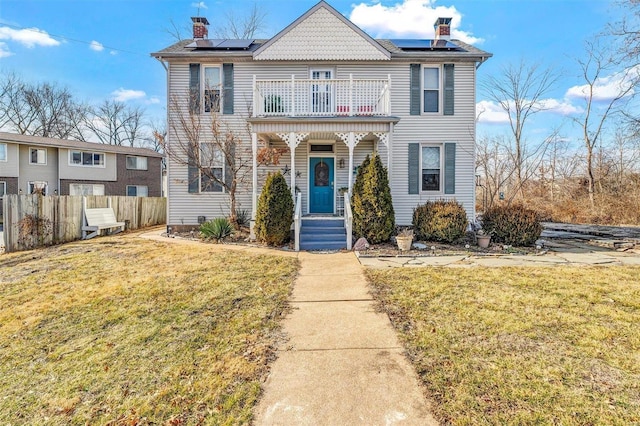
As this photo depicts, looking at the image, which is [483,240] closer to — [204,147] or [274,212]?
[274,212]

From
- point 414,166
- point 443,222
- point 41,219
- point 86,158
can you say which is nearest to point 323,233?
point 443,222

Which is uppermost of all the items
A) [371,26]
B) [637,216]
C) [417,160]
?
[371,26]

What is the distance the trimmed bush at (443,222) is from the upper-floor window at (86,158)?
24128 millimetres

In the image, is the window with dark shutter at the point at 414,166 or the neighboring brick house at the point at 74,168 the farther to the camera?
the neighboring brick house at the point at 74,168

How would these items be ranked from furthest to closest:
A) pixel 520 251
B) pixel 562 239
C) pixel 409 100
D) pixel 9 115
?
pixel 9 115 < pixel 409 100 < pixel 562 239 < pixel 520 251

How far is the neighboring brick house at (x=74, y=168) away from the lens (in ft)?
67.4

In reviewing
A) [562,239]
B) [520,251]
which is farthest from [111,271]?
[562,239]

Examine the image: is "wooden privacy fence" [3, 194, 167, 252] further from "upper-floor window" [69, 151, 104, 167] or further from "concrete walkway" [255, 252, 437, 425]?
"upper-floor window" [69, 151, 104, 167]

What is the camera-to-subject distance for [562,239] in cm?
1048

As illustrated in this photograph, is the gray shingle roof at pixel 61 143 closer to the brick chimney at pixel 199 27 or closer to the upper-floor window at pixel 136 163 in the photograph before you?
the upper-floor window at pixel 136 163

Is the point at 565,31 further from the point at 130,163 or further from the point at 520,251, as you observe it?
the point at 130,163

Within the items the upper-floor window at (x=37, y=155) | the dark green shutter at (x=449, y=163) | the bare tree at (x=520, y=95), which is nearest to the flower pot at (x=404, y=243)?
the dark green shutter at (x=449, y=163)

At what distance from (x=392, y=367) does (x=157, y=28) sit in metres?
21.7

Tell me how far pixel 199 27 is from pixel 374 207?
10.2 m
